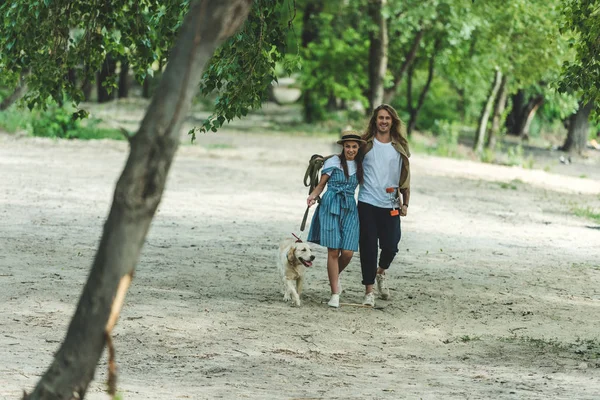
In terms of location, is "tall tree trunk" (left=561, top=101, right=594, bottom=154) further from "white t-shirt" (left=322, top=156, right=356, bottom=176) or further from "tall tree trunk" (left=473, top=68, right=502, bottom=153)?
"white t-shirt" (left=322, top=156, right=356, bottom=176)

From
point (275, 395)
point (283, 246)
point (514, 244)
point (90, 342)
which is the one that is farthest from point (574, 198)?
point (90, 342)

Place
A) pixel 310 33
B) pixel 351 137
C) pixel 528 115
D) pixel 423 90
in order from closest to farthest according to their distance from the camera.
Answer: pixel 351 137
pixel 423 90
pixel 310 33
pixel 528 115

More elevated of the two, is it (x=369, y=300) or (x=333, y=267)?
(x=333, y=267)

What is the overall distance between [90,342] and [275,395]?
82.4 inches

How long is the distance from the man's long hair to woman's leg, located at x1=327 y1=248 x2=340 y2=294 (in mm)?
1137

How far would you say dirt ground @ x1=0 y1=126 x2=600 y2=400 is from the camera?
279 inches

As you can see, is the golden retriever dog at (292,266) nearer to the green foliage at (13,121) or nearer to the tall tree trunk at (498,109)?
the green foliage at (13,121)

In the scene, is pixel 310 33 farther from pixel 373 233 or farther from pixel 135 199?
pixel 135 199

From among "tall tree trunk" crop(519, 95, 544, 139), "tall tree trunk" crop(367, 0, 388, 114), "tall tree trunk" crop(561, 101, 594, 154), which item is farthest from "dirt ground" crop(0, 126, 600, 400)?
Answer: "tall tree trunk" crop(519, 95, 544, 139)

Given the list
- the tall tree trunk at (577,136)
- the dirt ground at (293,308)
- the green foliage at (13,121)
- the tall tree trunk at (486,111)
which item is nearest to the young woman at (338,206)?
the dirt ground at (293,308)

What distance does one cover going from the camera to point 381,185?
9641mm

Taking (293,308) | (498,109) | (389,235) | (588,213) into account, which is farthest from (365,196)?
(498,109)

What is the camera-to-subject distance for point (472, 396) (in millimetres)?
6727

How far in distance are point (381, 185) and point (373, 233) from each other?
1.51 ft
